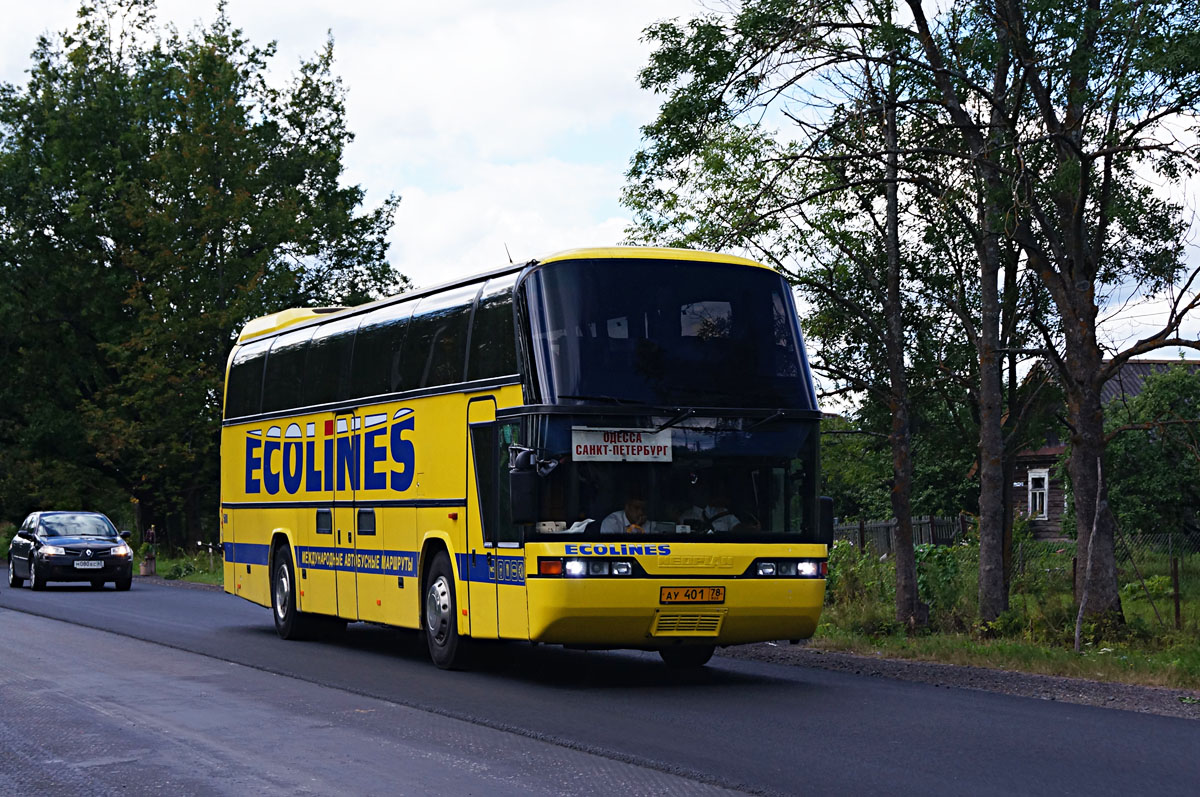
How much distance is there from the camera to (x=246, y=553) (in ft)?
70.3

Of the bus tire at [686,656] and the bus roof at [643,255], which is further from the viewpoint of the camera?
the bus tire at [686,656]

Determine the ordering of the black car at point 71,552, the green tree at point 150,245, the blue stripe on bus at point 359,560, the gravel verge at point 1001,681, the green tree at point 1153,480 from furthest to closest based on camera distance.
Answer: the green tree at point 150,245
the green tree at point 1153,480
the black car at point 71,552
the blue stripe on bus at point 359,560
the gravel verge at point 1001,681

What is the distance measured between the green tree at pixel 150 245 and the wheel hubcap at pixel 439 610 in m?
31.6

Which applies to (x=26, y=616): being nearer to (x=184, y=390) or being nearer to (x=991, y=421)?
(x=991, y=421)

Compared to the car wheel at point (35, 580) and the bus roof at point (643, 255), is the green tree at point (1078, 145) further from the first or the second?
the car wheel at point (35, 580)

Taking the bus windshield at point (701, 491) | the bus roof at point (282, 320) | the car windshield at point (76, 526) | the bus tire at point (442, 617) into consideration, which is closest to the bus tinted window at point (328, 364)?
the bus roof at point (282, 320)

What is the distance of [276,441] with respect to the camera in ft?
65.7

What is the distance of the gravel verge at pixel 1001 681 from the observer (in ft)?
40.2

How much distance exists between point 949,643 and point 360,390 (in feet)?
22.8

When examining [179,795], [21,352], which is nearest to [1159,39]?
[179,795]

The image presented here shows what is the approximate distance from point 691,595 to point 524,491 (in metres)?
1.74

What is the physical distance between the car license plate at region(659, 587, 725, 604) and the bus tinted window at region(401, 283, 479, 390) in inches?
124

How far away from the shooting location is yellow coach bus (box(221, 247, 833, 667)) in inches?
529

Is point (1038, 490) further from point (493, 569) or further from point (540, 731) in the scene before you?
point (540, 731)
